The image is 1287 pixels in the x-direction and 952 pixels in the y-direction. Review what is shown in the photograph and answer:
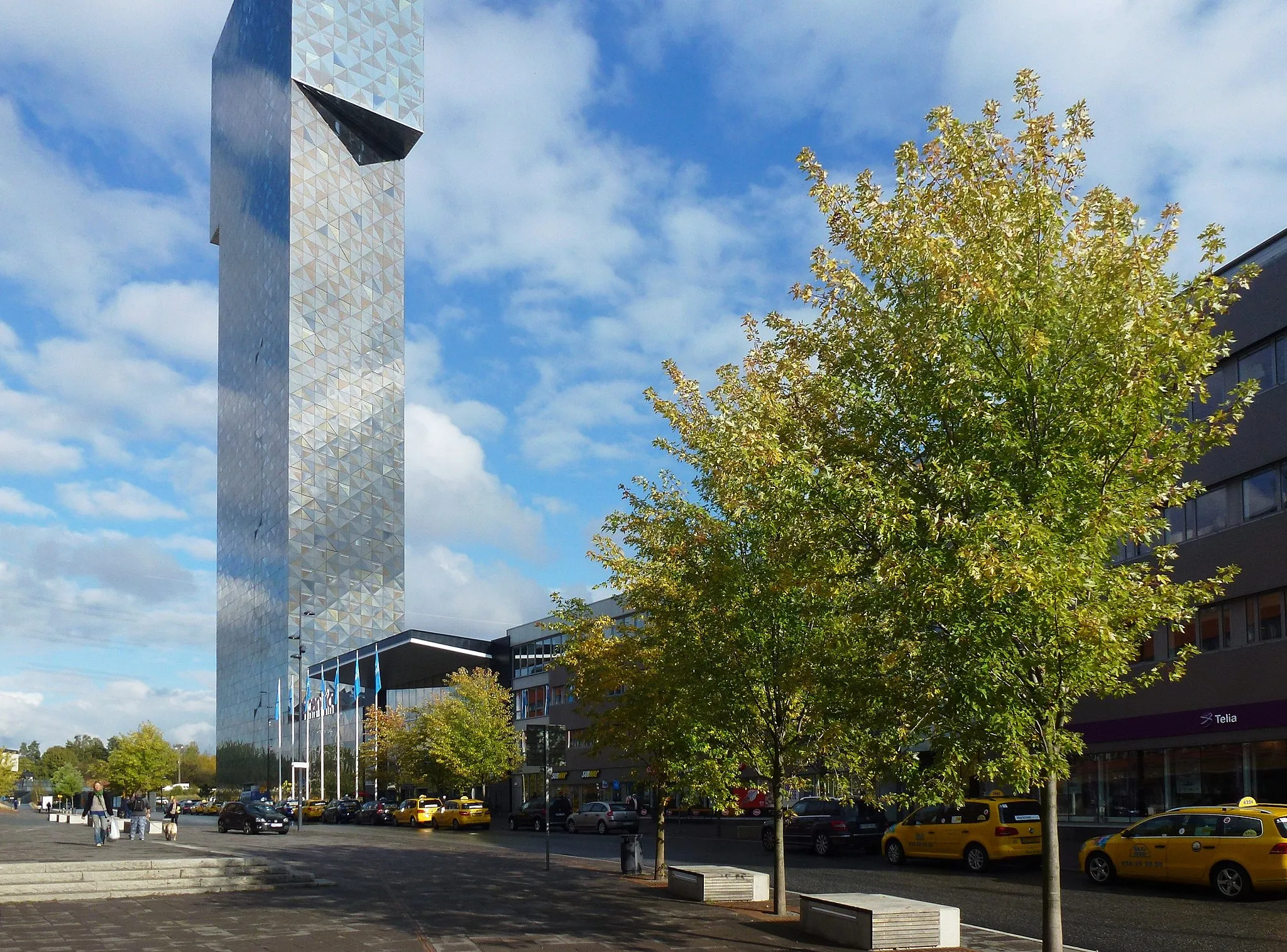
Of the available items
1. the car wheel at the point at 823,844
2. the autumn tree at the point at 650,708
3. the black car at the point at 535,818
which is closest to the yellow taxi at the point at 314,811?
the black car at the point at 535,818

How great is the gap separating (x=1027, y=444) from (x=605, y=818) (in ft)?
148

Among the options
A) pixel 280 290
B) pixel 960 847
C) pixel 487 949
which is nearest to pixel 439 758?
pixel 960 847

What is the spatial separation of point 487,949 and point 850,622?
5838 millimetres

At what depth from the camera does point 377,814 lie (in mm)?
71062

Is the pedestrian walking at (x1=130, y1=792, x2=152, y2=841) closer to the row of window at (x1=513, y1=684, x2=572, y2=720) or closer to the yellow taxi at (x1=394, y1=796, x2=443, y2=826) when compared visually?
the yellow taxi at (x1=394, y1=796, x2=443, y2=826)

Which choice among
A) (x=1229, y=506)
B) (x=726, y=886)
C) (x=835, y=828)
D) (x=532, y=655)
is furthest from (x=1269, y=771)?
(x=532, y=655)

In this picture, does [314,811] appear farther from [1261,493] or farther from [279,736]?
[1261,493]

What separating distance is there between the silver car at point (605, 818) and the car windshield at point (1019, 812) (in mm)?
27196

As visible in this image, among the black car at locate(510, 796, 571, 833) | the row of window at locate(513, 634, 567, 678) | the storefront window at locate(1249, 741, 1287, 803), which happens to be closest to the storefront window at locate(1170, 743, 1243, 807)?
the storefront window at locate(1249, 741, 1287, 803)

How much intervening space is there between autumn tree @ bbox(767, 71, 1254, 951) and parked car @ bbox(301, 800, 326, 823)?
2960 inches

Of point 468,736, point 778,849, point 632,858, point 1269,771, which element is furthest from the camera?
point 468,736

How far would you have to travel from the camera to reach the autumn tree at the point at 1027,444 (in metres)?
11.1

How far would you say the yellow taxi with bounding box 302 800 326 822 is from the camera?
264ft

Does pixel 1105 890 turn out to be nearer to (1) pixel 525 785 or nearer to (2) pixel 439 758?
(2) pixel 439 758
